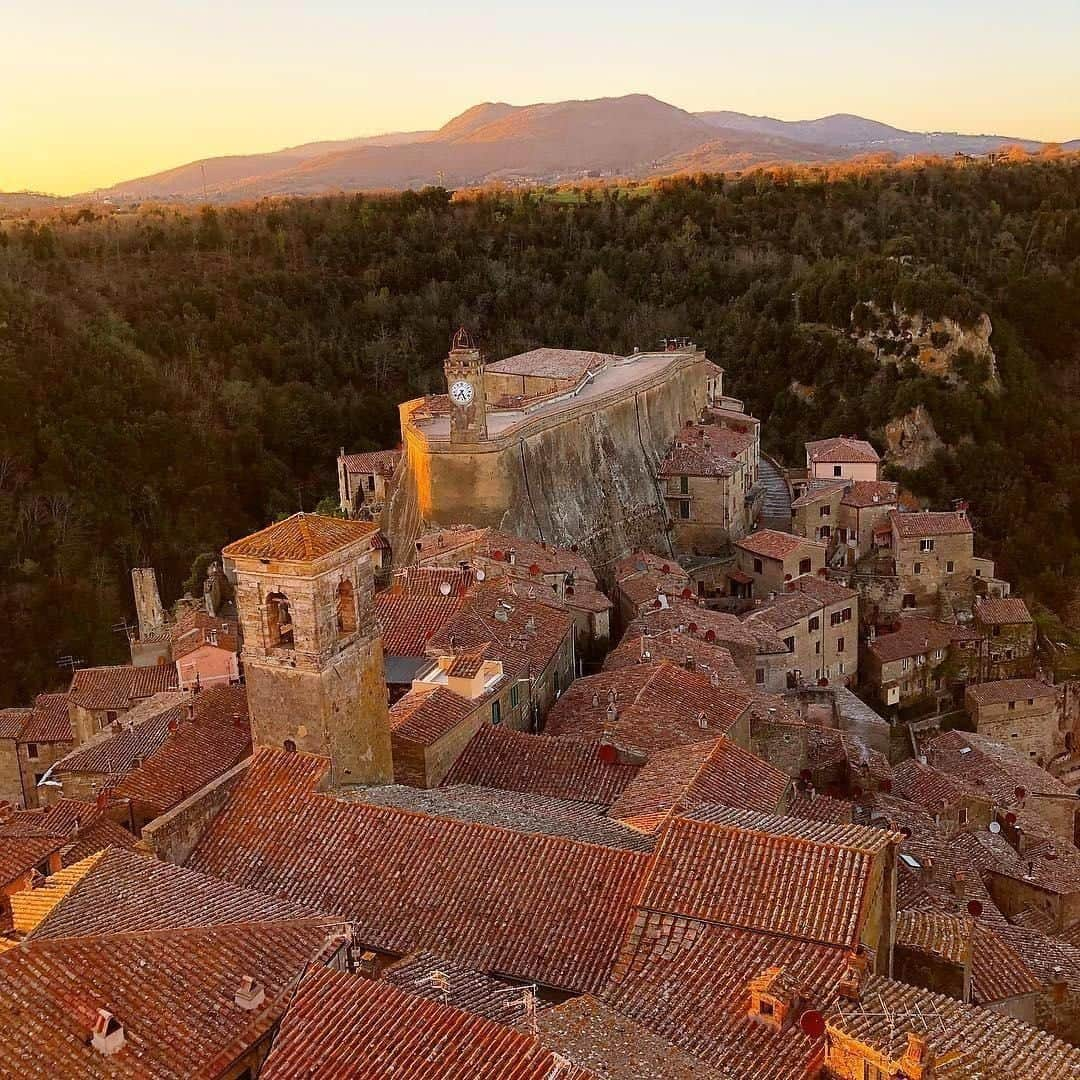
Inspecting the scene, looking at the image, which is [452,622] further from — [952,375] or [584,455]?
[952,375]

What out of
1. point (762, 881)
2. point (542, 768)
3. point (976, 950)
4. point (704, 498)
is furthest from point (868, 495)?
point (762, 881)

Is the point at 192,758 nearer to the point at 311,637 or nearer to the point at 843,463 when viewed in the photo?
the point at 311,637

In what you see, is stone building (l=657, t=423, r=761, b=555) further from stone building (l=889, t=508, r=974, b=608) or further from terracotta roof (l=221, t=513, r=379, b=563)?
terracotta roof (l=221, t=513, r=379, b=563)

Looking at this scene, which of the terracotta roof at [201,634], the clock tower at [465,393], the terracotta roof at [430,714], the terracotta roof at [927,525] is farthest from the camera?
the terracotta roof at [927,525]

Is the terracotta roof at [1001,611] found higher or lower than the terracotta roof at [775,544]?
lower

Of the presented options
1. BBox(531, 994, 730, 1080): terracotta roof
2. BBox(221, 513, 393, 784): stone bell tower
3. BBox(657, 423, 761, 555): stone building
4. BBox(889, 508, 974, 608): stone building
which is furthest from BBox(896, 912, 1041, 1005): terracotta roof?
BBox(657, 423, 761, 555): stone building

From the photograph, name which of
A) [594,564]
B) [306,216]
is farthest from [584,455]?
[306,216]

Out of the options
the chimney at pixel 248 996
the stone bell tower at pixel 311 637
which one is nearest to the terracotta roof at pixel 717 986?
A: the chimney at pixel 248 996

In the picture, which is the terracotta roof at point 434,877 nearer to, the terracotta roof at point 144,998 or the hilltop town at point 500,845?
the hilltop town at point 500,845
